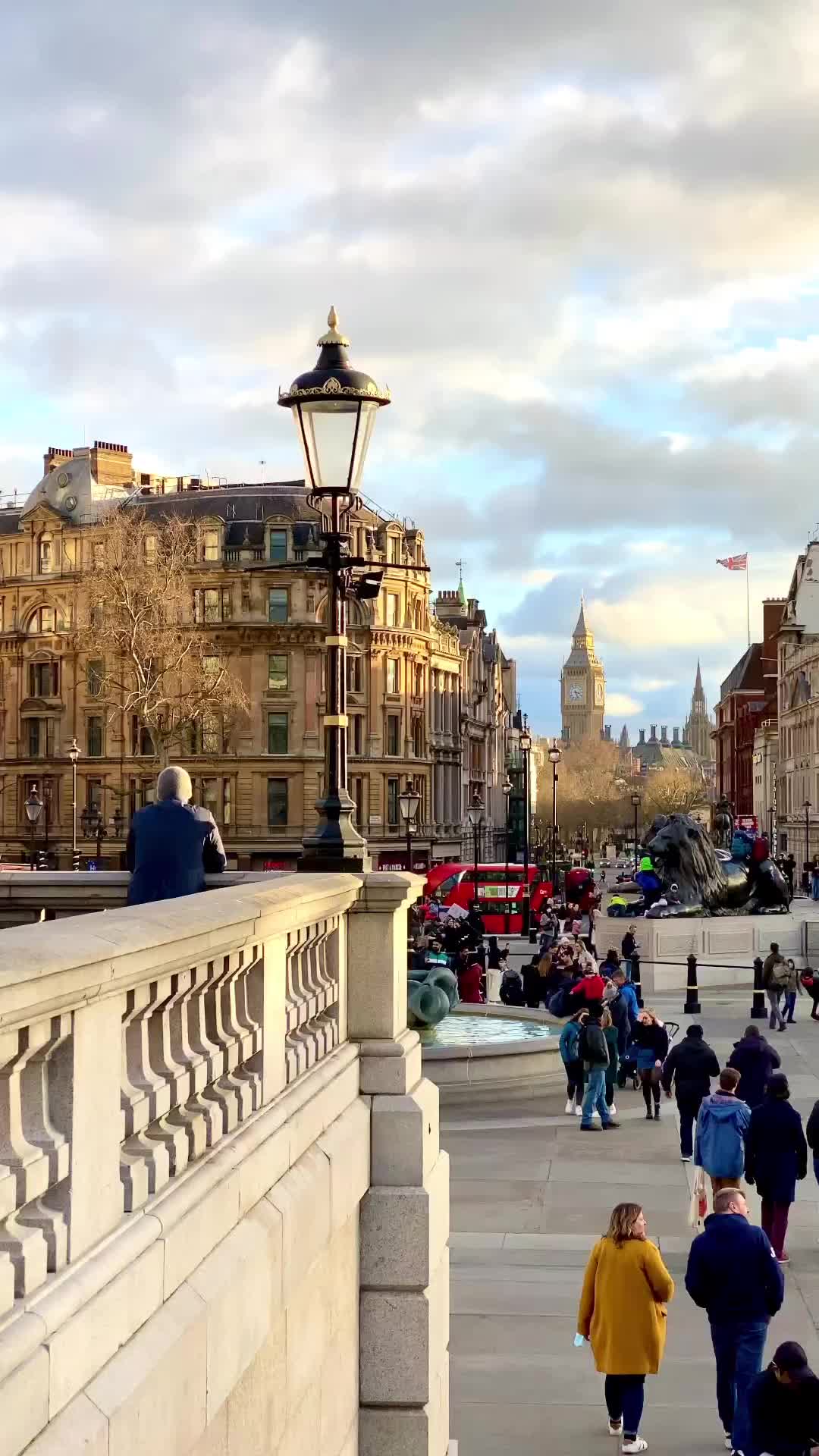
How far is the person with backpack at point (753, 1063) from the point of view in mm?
14578

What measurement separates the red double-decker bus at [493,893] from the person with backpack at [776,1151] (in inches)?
1175

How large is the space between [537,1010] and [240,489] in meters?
56.2

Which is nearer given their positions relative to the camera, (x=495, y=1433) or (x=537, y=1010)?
(x=495, y=1433)

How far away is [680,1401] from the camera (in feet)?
31.0

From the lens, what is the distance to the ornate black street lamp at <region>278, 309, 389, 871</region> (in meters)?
9.87

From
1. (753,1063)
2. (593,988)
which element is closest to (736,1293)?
(753,1063)

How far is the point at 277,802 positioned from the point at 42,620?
13553 millimetres

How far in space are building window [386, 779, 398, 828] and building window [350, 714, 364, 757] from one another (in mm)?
2096

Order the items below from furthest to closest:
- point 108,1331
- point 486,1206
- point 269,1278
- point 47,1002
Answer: point 486,1206
point 269,1278
point 108,1331
point 47,1002

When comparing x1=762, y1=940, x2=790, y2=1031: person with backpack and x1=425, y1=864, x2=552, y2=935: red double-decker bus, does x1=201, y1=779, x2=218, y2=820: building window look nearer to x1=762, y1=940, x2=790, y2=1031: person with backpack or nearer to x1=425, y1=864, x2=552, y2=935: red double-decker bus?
x1=425, y1=864, x2=552, y2=935: red double-decker bus

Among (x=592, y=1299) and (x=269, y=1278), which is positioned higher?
(x=269, y=1278)

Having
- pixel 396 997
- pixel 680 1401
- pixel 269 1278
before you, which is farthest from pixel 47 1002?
pixel 680 1401

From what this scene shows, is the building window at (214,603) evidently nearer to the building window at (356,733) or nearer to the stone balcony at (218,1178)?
the building window at (356,733)

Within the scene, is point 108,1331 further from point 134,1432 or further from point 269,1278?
point 269,1278
